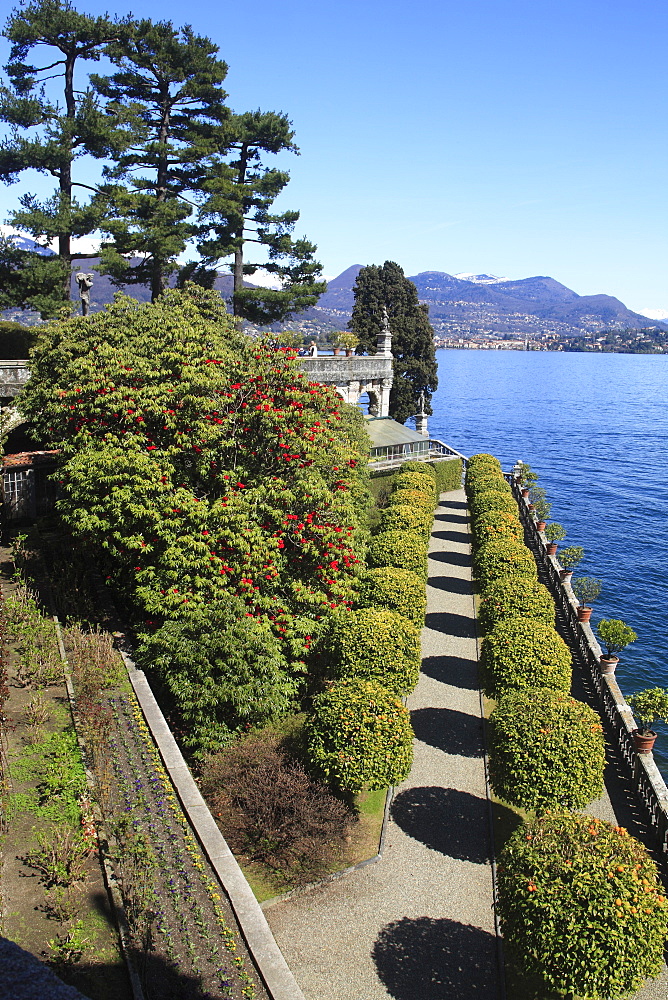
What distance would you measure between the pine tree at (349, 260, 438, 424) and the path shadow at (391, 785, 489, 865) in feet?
175

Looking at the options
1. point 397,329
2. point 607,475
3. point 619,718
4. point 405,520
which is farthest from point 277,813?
point 607,475

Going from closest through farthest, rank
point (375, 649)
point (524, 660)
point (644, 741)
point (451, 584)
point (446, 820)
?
point (446, 820) → point (644, 741) → point (375, 649) → point (524, 660) → point (451, 584)

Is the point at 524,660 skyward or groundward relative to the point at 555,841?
skyward

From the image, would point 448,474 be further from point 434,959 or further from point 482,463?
point 434,959

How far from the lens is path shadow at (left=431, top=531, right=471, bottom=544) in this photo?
36.1 metres

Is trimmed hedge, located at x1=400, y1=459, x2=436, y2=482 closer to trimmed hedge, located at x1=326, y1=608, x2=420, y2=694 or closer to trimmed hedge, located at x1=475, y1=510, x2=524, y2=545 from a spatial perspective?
trimmed hedge, located at x1=475, y1=510, x2=524, y2=545

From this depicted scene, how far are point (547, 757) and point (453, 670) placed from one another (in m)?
8.16

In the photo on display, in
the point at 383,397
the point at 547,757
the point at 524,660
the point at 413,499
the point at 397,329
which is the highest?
the point at 397,329

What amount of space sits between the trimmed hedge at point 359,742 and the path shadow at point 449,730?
11.9 ft

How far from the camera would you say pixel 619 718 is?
18.3 m

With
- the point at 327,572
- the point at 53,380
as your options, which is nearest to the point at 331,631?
the point at 327,572

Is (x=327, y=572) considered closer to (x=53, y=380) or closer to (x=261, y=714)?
(x=261, y=714)

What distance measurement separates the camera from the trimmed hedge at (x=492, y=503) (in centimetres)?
3241

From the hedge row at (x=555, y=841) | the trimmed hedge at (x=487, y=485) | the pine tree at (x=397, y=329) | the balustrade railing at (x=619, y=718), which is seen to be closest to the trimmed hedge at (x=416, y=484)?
the trimmed hedge at (x=487, y=485)
